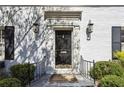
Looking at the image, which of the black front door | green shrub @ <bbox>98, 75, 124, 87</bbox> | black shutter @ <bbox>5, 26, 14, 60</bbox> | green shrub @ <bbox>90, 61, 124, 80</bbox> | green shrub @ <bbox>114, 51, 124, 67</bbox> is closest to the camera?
green shrub @ <bbox>98, 75, 124, 87</bbox>

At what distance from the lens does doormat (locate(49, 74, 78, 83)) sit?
10148 mm

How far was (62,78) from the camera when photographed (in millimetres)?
10844

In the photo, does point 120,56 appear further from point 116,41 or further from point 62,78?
point 62,78

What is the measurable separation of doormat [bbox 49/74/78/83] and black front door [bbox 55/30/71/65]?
1.19 meters

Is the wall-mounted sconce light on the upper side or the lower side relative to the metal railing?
upper

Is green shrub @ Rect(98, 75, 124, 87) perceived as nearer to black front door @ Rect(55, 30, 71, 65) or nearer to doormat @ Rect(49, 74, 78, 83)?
doormat @ Rect(49, 74, 78, 83)

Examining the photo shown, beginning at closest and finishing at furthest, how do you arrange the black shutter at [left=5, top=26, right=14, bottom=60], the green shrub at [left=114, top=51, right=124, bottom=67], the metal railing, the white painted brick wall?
the green shrub at [left=114, top=51, right=124, bottom=67], the metal railing, the white painted brick wall, the black shutter at [left=5, top=26, right=14, bottom=60]

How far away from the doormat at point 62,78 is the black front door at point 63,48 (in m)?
1.19

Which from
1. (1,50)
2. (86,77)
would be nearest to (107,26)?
(86,77)

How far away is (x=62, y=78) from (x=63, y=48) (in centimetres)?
220

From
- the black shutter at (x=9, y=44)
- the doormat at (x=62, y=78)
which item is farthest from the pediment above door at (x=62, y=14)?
the doormat at (x=62, y=78)

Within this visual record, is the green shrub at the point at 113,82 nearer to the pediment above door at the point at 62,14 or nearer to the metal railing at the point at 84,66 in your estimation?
the metal railing at the point at 84,66

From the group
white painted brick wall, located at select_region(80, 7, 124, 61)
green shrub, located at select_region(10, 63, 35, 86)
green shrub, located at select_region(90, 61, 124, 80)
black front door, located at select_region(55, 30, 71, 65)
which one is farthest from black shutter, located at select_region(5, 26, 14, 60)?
green shrub, located at select_region(90, 61, 124, 80)
